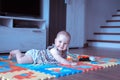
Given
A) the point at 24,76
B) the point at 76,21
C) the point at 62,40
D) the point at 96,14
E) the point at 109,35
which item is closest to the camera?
the point at 24,76

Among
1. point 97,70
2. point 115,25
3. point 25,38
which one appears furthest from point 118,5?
point 97,70

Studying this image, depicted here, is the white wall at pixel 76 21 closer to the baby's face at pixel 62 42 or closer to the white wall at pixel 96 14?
the white wall at pixel 96 14

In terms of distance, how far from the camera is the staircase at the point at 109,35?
4271mm

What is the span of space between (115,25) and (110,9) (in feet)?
1.74

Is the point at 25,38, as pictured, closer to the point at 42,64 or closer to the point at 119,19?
the point at 42,64

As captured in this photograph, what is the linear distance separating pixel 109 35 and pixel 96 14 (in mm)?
580

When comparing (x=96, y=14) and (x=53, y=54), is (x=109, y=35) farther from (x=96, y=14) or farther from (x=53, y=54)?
(x=53, y=54)

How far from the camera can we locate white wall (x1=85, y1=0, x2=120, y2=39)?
4.48 meters

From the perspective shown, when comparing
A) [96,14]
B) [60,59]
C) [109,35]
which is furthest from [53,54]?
[96,14]

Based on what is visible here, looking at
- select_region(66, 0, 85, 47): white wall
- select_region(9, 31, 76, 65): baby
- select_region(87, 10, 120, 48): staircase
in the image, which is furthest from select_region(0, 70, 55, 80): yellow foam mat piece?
select_region(87, 10, 120, 48): staircase

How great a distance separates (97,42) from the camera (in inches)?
174

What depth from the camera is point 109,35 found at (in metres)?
4.54

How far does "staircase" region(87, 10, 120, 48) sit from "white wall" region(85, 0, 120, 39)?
0.42ft

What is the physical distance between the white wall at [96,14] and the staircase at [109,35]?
0.42 feet
